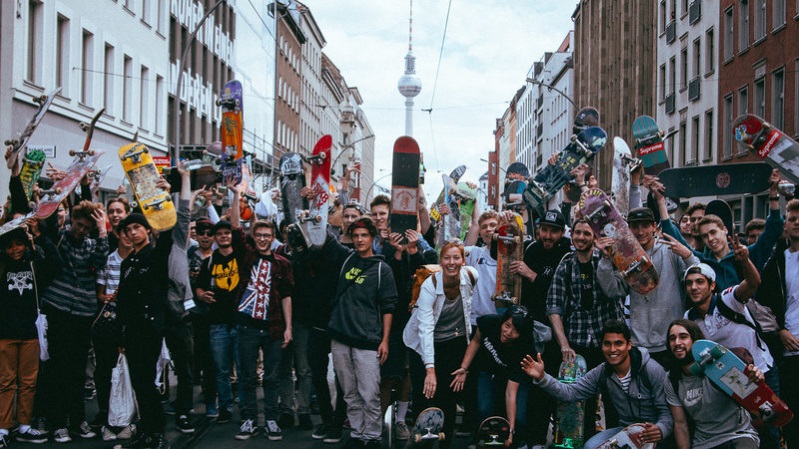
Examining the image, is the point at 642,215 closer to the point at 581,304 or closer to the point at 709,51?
the point at 581,304

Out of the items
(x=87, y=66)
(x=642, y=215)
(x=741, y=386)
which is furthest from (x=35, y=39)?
(x=741, y=386)

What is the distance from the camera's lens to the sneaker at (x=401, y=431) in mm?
8641

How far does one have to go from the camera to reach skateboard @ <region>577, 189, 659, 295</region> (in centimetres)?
722

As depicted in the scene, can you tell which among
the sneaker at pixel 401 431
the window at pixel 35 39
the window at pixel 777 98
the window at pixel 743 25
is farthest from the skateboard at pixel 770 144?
the window at pixel 743 25

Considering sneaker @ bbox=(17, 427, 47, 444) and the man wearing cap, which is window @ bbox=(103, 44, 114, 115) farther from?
the man wearing cap

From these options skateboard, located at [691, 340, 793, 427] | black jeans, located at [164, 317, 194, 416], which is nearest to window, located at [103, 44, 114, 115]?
black jeans, located at [164, 317, 194, 416]

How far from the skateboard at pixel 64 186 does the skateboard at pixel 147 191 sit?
0.52 metres

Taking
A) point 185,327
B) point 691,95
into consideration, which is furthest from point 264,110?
point 185,327

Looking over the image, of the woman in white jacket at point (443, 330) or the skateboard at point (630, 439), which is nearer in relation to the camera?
the skateboard at point (630, 439)

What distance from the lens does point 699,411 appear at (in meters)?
6.39

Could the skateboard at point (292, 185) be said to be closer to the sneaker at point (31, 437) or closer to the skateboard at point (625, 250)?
the sneaker at point (31, 437)

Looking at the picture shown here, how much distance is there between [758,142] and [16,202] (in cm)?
666

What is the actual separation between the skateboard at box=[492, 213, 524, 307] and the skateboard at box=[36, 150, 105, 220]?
13.2ft

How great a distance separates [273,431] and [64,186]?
3.05 meters
